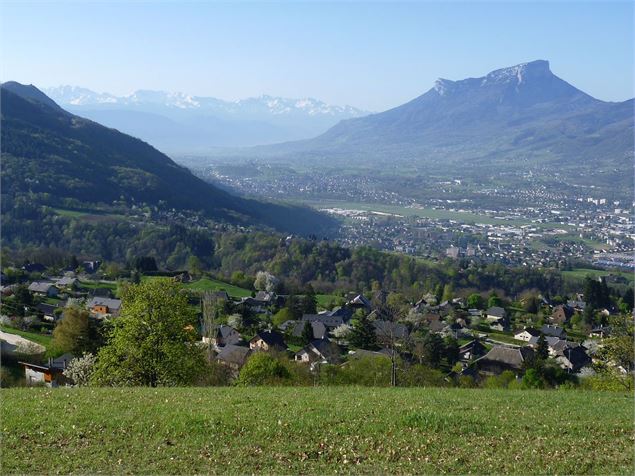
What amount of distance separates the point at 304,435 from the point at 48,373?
1908 centimetres

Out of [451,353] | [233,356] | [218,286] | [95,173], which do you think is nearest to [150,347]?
[233,356]

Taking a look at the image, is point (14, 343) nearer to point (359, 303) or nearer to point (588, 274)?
point (359, 303)

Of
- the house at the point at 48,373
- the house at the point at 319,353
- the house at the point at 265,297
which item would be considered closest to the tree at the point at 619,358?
the house at the point at 319,353

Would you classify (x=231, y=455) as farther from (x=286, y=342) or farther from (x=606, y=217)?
(x=606, y=217)

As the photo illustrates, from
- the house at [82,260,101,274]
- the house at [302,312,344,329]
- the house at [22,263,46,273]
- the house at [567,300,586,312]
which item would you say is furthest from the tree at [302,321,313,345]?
the house at [82,260,101,274]

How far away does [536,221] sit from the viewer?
157m

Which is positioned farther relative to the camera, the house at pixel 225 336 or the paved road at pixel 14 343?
the house at pixel 225 336

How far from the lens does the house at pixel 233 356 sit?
32.3m

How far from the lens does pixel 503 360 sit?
4097cm

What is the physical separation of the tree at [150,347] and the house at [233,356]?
12.5 m

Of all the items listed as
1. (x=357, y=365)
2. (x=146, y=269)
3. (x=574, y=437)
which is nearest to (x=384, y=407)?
(x=574, y=437)

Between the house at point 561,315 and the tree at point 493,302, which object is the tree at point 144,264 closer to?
the tree at point 493,302

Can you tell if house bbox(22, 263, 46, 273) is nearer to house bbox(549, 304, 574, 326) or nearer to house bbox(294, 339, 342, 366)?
house bbox(294, 339, 342, 366)

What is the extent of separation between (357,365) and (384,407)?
15.0 metres
